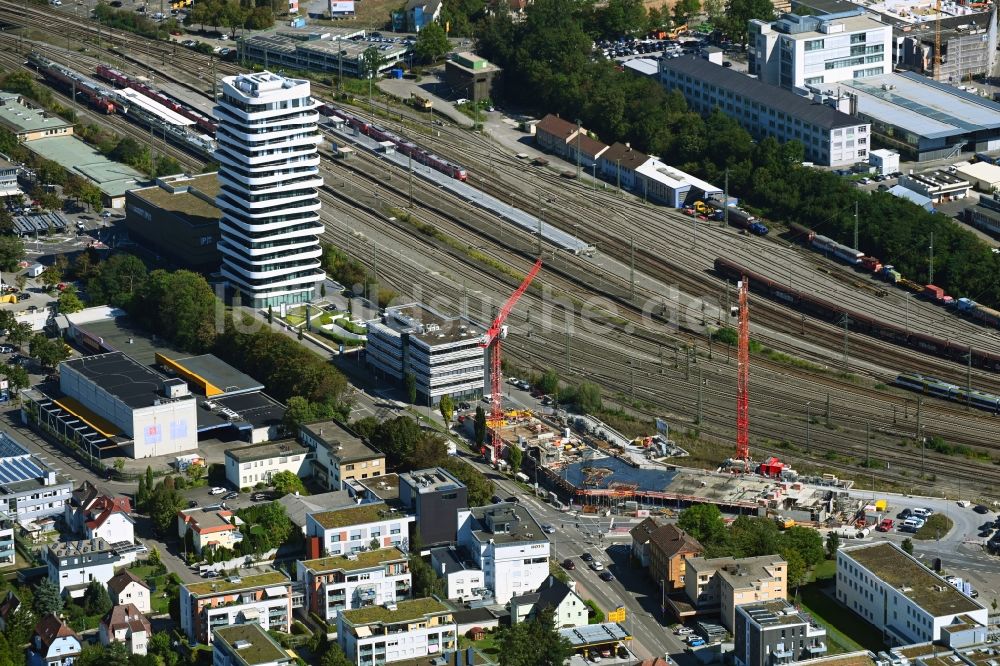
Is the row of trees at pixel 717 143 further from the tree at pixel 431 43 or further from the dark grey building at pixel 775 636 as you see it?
the dark grey building at pixel 775 636

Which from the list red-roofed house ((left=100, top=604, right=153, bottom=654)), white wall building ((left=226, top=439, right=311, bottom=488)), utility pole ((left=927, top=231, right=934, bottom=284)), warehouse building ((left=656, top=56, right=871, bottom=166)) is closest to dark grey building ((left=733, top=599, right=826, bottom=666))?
red-roofed house ((left=100, top=604, right=153, bottom=654))

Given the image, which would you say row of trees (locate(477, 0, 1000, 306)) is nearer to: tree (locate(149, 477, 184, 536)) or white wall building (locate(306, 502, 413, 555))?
white wall building (locate(306, 502, 413, 555))

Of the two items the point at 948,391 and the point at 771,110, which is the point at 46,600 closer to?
the point at 948,391

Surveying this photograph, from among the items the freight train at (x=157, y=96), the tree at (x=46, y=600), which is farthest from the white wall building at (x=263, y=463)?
the freight train at (x=157, y=96)

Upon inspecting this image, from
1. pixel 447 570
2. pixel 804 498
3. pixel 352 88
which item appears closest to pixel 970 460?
pixel 804 498

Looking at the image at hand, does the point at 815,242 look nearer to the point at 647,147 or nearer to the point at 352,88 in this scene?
the point at 647,147
